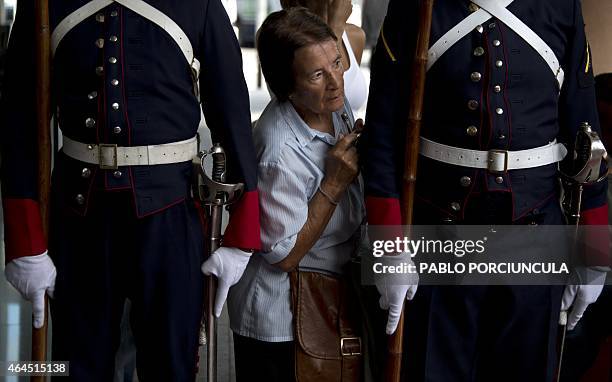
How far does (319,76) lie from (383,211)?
0.33 m

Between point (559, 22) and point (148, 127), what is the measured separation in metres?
0.88

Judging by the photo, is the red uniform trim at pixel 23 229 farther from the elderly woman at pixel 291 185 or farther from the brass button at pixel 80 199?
the elderly woman at pixel 291 185

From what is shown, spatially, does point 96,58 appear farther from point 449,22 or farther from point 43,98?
point 449,22

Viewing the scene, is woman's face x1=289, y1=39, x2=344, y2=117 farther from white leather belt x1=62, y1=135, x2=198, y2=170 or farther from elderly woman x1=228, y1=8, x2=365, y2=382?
white leather belt x1=62, y1=135, x2=198, y2=170

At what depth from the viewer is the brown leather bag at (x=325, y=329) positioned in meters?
2.21

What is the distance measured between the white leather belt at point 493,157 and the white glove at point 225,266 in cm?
46

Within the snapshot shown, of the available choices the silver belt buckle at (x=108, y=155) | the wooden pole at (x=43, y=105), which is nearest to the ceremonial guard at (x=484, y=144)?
the silver belt buckle at (x=108, y=155)

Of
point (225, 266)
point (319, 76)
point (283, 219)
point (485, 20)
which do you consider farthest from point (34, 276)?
point (485, 20)

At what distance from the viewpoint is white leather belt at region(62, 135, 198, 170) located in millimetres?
2027

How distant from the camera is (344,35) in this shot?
281 cm

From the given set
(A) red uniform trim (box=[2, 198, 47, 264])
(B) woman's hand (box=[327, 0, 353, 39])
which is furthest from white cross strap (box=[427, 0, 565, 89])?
(A) red uniform trim (box=[2, 198, 47, 264])

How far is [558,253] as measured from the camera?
219cm

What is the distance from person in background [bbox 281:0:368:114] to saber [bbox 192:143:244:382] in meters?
0.69

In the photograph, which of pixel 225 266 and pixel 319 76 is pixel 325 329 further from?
pixel 319 76
